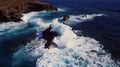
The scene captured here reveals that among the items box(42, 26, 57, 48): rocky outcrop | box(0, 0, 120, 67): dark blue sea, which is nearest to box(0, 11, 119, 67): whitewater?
box(0, 0, 120, 67): dark blue sea

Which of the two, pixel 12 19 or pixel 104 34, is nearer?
pixel 104 34

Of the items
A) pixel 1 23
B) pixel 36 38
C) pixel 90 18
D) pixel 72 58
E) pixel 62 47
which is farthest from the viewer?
pixel 90 18

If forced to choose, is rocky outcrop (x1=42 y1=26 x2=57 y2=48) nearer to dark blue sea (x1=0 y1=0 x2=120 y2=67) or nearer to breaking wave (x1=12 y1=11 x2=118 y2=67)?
breaking wave (x1=12 y1=11 x2=118 y2=67)

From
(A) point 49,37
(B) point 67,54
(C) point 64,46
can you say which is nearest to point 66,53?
(B) point 67,54

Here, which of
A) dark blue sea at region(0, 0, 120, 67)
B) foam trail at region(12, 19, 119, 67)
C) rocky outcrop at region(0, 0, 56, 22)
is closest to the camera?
foam trail at region(12, 19, 119, 67)

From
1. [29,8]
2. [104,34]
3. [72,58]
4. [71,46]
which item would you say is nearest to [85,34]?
[104,34]

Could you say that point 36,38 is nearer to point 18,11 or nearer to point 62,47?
point 62,47

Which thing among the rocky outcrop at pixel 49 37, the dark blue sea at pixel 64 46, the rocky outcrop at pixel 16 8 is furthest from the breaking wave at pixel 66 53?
the rocky outcrop at pixel 16 8
